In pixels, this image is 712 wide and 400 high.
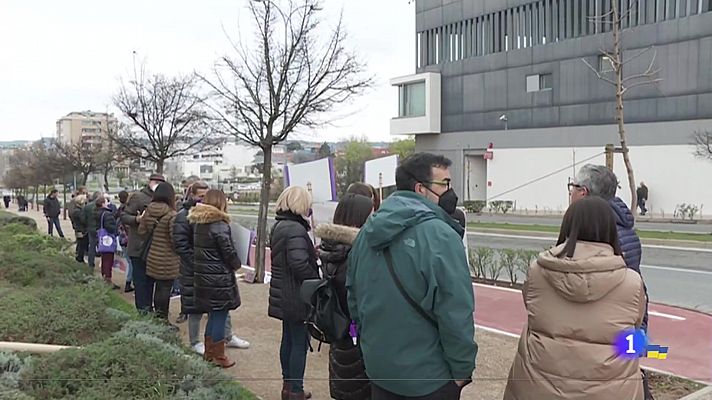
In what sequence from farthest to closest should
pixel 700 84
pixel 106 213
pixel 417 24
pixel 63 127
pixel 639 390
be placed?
pixel 63 127
pixel 417 24
pixel 700 84
pixel 106 213
pixel 639 390

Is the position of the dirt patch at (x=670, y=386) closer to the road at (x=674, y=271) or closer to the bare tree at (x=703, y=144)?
the road at (x=674, y=271)

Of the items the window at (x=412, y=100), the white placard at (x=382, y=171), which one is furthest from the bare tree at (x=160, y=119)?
the window at (x=412, y=100)

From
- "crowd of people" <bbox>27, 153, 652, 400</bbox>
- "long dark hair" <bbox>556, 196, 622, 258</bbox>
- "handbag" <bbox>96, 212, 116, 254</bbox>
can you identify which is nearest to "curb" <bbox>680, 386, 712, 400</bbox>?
"crowd of people" <bbox>27, 153, 652, 400</bbox>

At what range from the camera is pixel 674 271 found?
13.7m

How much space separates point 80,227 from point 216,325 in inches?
304

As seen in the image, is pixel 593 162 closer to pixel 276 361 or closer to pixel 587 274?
pixel 276 361

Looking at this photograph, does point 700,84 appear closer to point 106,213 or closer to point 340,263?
point 106,213

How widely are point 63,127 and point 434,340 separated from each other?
197 feet

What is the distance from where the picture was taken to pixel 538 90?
41594 mm

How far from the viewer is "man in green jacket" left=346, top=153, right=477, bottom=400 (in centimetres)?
279

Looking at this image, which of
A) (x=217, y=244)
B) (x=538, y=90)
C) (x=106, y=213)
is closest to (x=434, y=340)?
(x=217, y=244)

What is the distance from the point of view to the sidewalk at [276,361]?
5.54m

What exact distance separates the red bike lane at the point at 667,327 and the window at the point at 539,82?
32.9 metres

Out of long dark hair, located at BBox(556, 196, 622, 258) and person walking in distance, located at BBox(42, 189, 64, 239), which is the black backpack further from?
person walking in distance, located at BBox(42, 189, 64, 239)
